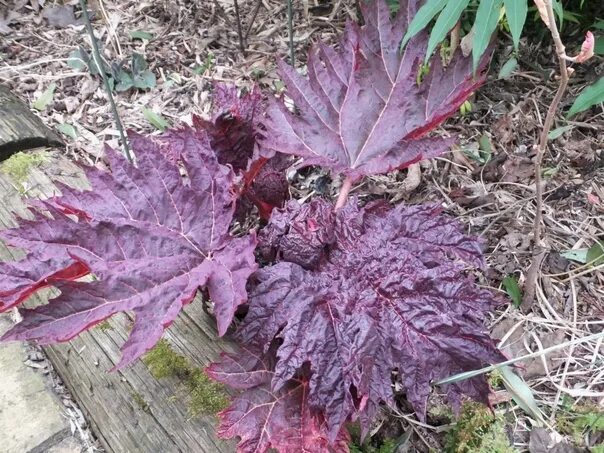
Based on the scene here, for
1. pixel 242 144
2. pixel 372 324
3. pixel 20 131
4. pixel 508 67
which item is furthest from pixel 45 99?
pixel 372 324

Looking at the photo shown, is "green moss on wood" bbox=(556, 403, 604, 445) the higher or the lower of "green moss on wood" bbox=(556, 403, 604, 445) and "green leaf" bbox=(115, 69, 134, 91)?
the lower

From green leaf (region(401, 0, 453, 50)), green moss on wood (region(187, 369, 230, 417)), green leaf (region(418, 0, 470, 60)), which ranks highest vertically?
green leaf (region(401, 0, 453, 50))

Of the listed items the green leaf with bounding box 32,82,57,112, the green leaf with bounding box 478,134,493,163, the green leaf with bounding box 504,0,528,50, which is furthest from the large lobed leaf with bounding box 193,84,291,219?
the green leaf with bounding box 32,82,57,112

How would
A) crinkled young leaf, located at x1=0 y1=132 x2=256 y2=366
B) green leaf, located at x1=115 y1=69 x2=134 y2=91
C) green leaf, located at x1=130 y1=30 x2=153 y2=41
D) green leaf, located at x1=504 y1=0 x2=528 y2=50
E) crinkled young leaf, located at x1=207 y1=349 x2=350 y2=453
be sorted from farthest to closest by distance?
green leaf, located at x1=130 y1=30 x2=153 y2=41 → green leaf, located at x1=115 y1=69 x2=134 y2=91 → green leaf, located at x1=504 y1=0 x2=528 y2=50 → crinkled young leaf, located at x1=207 y1=349 x2=350 y2=453 → crinkled young leaf, located at x1=0 y1=132 x2=256 y2=366

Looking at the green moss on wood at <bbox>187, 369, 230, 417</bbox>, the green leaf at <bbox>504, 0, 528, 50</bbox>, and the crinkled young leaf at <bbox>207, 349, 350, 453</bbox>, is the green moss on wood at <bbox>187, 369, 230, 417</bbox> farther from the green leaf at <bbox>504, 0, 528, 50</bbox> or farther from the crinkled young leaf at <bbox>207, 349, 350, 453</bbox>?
the green leaf at <bbox>504, 0, 528, 50</bbox>

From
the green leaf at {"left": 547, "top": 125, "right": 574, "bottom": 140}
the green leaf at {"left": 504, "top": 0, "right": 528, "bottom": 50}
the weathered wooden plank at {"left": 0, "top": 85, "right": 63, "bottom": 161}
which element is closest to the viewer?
the green leaf at {"left": 504, "top": 0, "right": 528, "bottom": 50}

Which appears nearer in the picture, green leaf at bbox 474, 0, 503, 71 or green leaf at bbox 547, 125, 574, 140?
green leaf at bbox 474, 0, 503, 71

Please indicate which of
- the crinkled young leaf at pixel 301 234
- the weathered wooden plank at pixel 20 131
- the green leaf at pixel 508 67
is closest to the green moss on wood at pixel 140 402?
the crinkled young leaf at pixel 301 234
